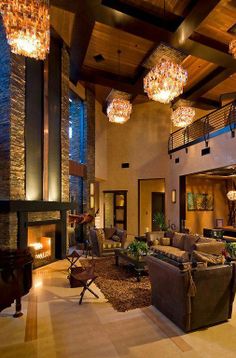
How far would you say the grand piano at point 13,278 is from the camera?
2.58 m

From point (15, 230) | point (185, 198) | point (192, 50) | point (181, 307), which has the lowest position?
point (181, 307)

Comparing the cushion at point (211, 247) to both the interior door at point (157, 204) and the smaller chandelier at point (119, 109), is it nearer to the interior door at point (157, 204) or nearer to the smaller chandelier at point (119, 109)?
the smaller chandelier at point (119, 109)

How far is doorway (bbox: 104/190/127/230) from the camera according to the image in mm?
12359

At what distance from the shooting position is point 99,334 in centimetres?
332

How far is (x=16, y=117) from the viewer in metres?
5.81

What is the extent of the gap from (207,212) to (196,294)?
8.43 meters

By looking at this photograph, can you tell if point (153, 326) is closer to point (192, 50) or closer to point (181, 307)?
point (181, 307)

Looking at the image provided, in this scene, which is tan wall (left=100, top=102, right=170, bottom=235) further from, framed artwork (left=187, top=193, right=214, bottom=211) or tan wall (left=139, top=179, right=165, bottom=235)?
framed artwork (left=187, top=193, right=214, bottom=211)

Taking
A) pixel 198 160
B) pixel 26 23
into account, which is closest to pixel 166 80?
pixel 26 23

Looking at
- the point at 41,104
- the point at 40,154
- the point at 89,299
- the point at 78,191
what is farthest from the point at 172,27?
the point at 78,191

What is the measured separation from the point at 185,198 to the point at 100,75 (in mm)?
6098

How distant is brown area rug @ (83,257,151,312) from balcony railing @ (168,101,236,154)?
5243mm

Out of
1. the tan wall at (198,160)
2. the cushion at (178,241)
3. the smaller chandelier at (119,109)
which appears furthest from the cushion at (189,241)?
the smaller chandelier at (119,109)

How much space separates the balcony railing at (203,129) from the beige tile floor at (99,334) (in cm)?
605
